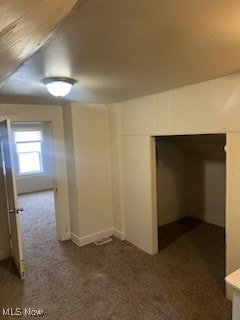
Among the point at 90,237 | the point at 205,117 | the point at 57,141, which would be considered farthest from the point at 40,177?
the point at 205,117

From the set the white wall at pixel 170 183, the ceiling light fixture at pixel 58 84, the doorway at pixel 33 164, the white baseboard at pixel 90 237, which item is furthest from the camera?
the doorway at pixel 33 164

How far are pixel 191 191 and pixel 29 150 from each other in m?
5.25

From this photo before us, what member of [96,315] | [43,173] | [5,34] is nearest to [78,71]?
[5,34]

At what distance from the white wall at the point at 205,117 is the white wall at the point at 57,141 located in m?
1.25

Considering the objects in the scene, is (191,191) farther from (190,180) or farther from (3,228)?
(3,228)

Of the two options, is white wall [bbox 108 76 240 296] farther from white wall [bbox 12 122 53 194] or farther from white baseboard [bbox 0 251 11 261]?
white wall [bbox 12 122 53 194]

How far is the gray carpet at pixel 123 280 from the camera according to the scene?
7.70 feet

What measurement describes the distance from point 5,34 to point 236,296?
5.89ft

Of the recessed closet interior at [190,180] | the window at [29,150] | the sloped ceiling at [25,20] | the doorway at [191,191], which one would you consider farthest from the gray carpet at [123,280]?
the window at [29,150]

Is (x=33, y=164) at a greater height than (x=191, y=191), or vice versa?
(x=33, y=164)

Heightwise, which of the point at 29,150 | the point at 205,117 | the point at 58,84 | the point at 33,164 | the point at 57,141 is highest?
the point at 58,84

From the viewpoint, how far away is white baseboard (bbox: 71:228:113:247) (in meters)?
3.76

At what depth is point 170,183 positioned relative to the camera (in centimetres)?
458

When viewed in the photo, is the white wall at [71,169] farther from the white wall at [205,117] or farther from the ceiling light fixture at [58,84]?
the ceiling light fixture at [58,84]
